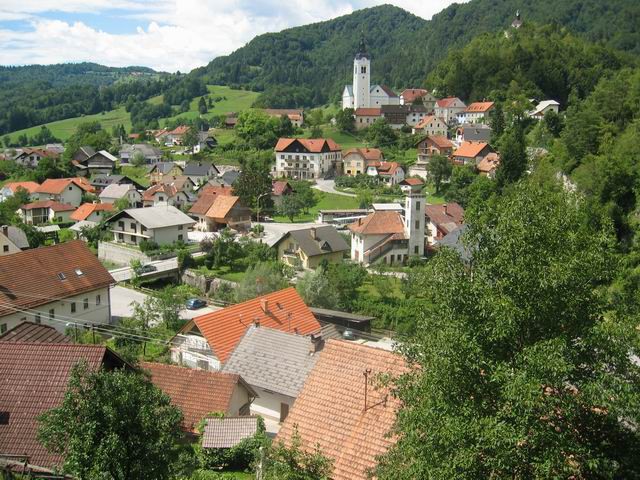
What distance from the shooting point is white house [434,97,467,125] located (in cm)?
9300

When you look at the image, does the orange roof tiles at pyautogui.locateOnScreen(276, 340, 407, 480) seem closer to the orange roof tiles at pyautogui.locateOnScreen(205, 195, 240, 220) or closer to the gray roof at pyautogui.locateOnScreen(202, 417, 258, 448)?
the gray roof at pyautogui.locateOnScreen(202, 417, 258, 448)

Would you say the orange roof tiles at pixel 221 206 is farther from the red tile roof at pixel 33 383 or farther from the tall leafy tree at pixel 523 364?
the tall leafy tree at pixel 523 364

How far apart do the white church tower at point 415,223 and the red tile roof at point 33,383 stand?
32.6m

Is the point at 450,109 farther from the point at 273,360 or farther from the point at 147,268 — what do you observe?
the point at 273,360

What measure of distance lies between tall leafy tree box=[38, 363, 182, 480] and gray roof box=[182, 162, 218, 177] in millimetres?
64347

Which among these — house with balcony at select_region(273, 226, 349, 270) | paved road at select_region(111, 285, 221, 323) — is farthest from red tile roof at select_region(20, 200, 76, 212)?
house with balcony at select_region(273, 226, 349, 270)

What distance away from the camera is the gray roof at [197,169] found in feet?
235

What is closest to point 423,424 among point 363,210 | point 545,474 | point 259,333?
point 545,474

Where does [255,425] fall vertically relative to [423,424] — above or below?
below

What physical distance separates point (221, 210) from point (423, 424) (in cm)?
4562

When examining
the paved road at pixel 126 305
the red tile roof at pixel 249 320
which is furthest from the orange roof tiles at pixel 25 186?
the red tile roof at pixel 249 320

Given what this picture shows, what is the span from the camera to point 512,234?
839 cm

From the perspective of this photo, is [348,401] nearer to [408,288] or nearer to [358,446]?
[358,446]

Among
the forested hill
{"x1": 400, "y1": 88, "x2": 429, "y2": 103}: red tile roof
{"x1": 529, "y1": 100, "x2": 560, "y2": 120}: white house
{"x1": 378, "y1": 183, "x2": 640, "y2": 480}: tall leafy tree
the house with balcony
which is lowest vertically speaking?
the house with balcony
